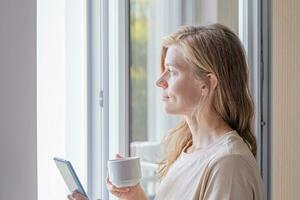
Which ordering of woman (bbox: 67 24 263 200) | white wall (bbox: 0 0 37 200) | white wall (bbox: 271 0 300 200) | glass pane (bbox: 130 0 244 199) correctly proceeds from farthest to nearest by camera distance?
white wall (bbox: 271 0 300 200) → glass pane (bbox: 130 0 244 199) → woman (bbox: 67 24 263 200) → white wall (bbox: 0 0 37 200)

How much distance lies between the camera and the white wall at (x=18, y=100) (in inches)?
39.2

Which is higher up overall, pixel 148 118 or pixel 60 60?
pixel 60 60

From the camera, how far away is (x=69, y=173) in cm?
105

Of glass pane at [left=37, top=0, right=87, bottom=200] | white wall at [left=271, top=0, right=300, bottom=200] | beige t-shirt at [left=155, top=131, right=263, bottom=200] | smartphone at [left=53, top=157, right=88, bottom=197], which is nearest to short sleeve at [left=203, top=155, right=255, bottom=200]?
beige t-shirt at [left=155, top=131, right=263, bottom=200]

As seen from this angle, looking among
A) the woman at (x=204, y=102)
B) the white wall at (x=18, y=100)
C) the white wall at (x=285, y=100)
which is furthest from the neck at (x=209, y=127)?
the white wall at (x=285, y=100)

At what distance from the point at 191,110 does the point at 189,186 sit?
18 centimetres

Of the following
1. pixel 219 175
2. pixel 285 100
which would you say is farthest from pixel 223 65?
pixel 285 100

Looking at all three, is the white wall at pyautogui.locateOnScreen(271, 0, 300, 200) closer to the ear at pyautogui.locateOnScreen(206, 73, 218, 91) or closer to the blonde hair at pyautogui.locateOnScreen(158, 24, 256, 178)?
the blonde hair at pyautogui.locateOnScreen(158, 24, 256, 178)

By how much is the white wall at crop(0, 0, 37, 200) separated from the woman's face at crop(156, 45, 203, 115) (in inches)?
12.7

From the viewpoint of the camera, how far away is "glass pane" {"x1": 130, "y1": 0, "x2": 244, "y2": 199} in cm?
152

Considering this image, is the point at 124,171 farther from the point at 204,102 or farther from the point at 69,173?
the point at 204,102

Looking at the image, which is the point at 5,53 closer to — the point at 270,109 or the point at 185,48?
the point at 185,48

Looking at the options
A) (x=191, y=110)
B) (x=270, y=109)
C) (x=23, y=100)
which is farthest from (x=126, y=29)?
(x=270, y=109)

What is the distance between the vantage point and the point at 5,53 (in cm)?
100
